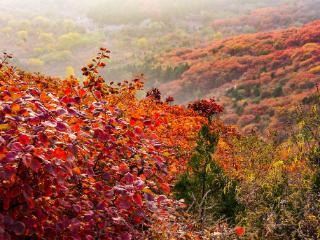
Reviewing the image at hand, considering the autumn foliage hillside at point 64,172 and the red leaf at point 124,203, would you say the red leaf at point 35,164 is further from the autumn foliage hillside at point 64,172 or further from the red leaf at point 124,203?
the red leaf at point 124,203

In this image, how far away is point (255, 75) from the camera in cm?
5406

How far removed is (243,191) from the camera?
8.33 meters

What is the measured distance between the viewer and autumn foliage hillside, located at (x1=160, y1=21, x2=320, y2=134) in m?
41.8

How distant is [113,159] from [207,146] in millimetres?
4191

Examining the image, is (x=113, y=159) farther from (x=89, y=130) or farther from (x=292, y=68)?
(x=292, y=68)

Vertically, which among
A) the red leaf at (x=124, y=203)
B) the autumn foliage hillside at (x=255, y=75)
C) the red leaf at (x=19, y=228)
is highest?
the red leaf at (x=19, y=228)

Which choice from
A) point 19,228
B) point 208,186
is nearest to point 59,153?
point 19,228

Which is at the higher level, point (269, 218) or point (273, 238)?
point (269, 218)

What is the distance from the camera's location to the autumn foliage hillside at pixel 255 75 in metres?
41.8

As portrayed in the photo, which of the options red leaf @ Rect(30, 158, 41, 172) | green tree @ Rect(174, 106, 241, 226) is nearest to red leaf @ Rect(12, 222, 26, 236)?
red leaf @ Rect(30, 158, 41, 172)

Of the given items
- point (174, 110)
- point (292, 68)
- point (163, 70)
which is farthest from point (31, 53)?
point (174, 110)

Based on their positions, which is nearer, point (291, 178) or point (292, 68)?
point (291, 178)

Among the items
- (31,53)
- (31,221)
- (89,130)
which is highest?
(89,130)

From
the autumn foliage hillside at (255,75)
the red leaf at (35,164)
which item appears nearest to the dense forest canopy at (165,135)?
the red leaf at (35,164)
